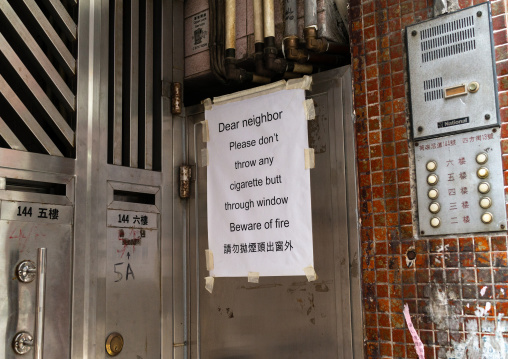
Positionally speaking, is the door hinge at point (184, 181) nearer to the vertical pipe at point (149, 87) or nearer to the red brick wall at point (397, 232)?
the vertical pipe at point (149, 87)

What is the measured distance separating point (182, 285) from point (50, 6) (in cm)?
184

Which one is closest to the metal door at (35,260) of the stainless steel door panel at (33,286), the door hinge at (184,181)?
the stainless steel door panel at (33,286)

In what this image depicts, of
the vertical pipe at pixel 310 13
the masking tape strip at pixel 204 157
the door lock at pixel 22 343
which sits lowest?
the door lock at pixel 22 343

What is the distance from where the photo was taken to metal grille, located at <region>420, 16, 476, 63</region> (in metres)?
2.63

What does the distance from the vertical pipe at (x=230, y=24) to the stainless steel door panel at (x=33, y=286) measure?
1.41 metres

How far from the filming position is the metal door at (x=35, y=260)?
2.86m

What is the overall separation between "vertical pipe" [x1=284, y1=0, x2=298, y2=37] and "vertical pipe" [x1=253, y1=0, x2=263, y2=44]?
150 millimetres

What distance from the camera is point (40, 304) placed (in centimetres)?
291

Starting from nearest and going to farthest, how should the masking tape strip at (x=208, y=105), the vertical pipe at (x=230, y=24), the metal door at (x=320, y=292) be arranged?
the metal door at (x=320, y=292) → the vertical pipe at (x=230, y=24) → the masking tape strip at (x=208, y=105)

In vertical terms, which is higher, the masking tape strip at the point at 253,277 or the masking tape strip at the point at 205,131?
the masking tape strip at the point at 205,131

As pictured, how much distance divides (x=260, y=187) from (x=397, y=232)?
86 cm

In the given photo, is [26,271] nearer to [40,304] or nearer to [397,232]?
[40,304]

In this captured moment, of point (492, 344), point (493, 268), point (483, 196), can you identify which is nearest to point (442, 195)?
point (483, 196)

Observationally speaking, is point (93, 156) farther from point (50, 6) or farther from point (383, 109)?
point (383, 109)
